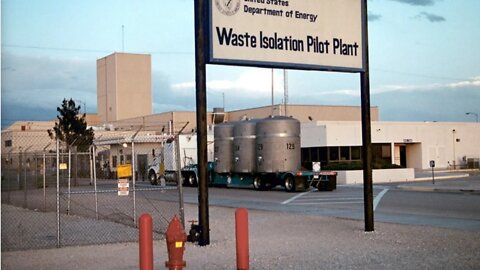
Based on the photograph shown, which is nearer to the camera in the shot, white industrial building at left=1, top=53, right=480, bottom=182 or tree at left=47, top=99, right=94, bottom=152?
tree at left=47, top=99, right=94, bottom=152

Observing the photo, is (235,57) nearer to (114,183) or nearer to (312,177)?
(312,177)

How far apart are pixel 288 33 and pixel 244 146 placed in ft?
77.0

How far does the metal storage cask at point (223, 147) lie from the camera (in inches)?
1563

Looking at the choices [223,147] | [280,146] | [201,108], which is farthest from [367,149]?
[223,147]

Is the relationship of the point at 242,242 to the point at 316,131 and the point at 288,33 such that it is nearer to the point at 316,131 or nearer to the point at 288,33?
the point at 288,33

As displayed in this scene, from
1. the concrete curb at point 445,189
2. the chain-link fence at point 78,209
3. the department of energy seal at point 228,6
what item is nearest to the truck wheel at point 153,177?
the chain-link fence at point 78,209

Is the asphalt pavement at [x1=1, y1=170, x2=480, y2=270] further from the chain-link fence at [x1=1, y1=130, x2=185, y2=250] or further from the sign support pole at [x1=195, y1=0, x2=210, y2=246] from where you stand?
the chain-link fence at [x1=1, y1=130, x2=185, y2=250]

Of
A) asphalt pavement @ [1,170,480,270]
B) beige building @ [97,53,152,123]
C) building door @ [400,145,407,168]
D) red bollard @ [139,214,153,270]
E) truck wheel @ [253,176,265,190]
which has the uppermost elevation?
beige building @ [97,53,152,123]

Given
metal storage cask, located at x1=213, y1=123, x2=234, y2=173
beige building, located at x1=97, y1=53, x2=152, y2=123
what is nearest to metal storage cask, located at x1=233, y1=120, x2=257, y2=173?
metal storage cask, located at x1=213, y1=123, x2=234, y2=173

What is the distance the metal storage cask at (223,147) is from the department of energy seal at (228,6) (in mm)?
25602

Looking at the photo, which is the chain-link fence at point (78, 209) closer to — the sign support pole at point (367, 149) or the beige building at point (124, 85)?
the sign support pole at point (367, 149)

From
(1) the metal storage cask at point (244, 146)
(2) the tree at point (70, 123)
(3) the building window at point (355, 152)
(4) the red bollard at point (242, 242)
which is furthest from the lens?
(3) the building window at point (355, 152)

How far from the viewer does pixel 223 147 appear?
39.9 metres

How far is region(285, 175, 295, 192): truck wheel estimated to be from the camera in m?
34.8
